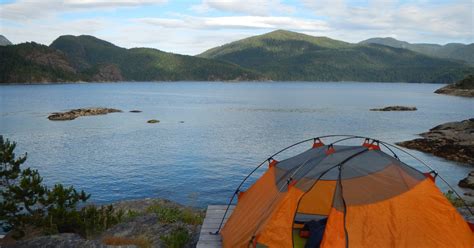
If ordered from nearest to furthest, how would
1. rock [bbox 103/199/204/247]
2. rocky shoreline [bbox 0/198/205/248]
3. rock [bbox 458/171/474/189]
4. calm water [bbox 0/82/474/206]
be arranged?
rocky shoreline [bbox 0/198/205/248], rock [bbox 103/199/204/247], rock [bbox 458/171/474/189], calm water [bbox 0/82/474/206]

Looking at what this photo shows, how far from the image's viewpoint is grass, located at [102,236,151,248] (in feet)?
41.5

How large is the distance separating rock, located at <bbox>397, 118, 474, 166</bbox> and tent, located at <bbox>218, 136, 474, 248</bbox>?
33.5 m

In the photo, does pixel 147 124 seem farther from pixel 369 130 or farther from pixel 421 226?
pixel 421 226

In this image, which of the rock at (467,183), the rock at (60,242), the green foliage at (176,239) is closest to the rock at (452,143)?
the rock at (467,183)

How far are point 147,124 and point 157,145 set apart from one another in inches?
850

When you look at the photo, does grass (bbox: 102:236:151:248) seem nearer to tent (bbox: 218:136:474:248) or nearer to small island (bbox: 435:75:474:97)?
tent (bbox: 218:136:474:248)

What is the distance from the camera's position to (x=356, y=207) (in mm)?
10008

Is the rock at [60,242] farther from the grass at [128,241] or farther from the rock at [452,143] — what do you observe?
the rock at [452,143]

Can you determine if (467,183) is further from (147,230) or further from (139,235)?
(139,235)

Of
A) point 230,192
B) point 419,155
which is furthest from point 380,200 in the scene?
point 419,155

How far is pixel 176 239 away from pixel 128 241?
159 cm

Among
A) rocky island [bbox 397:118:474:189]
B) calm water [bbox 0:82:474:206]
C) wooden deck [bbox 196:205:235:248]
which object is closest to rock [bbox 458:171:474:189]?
calm water [bbox 0:82:474:206]

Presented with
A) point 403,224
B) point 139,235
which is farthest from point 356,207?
point 139,235

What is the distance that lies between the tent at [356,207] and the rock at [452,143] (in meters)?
33.5
